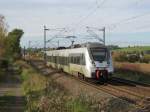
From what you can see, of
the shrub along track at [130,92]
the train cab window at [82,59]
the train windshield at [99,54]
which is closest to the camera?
the shrub along track at [130,92]

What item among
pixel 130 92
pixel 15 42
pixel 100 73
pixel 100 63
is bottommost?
pixel 130 92

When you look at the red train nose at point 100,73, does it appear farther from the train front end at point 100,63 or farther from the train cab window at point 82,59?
the train cab window at point 82,59

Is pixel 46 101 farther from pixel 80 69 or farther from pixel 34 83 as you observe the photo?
pixel 80 69

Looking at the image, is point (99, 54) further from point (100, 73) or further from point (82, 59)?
point (82, 59)

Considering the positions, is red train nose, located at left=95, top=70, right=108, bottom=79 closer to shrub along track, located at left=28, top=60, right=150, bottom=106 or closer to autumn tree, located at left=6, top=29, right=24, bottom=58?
shrub along track, located at left=28, top=60, right=150, bottom=106

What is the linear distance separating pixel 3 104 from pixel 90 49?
14.0 m

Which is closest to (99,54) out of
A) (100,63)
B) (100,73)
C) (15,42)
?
(100,63)

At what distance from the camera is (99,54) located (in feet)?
119

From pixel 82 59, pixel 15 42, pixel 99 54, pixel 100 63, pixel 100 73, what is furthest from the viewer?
pixel 15 42

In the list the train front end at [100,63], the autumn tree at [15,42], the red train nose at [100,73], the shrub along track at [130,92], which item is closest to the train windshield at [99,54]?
the train front end at [100,63]

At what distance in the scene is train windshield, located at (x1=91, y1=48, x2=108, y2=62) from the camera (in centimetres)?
3612

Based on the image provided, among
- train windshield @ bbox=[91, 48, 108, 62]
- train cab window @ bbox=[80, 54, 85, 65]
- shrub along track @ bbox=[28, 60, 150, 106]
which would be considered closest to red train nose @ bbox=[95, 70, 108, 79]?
train windshield @ bbox=[91, 48, 108, 62]

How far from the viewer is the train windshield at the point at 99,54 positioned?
1422 inches

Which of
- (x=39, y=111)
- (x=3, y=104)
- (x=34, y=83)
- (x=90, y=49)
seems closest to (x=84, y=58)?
(x=90, y=49)
